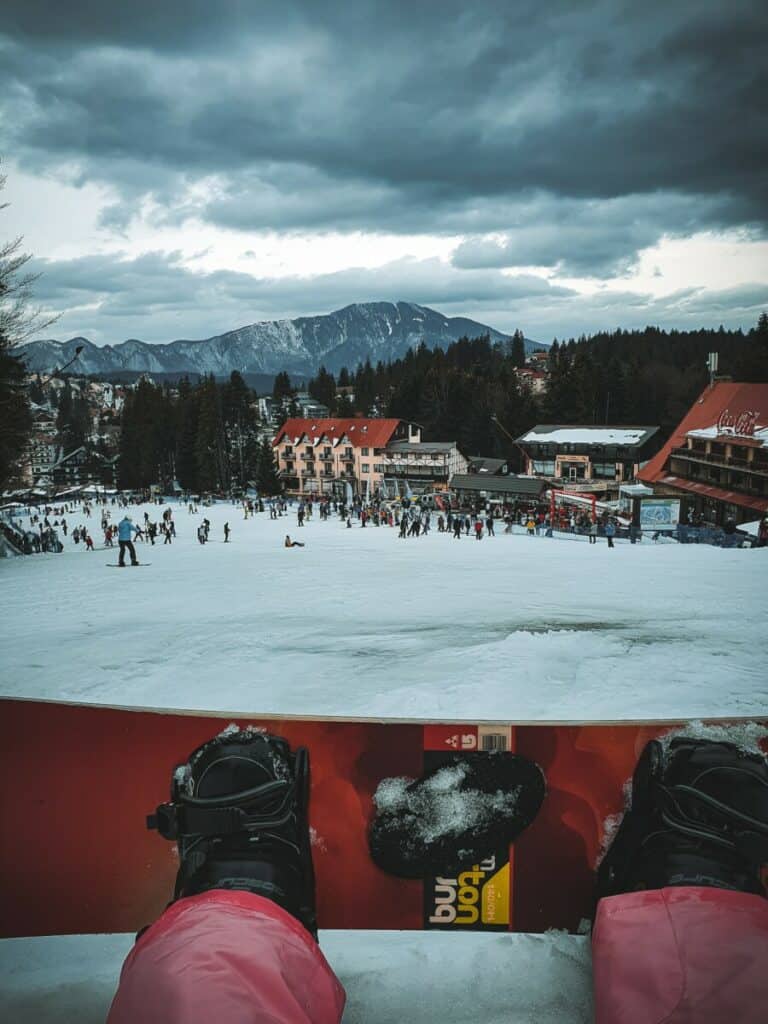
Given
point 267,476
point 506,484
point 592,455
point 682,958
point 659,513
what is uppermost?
point 592,455

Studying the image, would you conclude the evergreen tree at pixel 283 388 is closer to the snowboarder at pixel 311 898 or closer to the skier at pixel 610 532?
the skier at pixel 610 532

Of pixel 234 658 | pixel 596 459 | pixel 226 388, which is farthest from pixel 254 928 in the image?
pixel 226 388

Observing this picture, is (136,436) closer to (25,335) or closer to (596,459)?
(596,459)

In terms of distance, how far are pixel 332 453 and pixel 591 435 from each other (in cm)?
1930

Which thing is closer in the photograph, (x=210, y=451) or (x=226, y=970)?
(x=226, y=970)

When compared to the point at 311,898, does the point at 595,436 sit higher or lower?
higher

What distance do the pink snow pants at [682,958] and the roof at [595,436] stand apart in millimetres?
3941

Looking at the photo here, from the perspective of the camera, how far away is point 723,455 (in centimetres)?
323

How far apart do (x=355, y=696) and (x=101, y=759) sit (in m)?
0.77

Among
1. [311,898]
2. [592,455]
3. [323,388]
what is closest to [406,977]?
[311,898]

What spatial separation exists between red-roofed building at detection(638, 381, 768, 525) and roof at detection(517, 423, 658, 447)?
0.81 m

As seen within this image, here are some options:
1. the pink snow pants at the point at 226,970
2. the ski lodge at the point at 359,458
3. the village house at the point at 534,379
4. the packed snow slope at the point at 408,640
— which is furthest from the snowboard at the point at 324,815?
the village house at the point at 534,379

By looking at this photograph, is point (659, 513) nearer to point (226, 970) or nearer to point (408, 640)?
point (408, 640)

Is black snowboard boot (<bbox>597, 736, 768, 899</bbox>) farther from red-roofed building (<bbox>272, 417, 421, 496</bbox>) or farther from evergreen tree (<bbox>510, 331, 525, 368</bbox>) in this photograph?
evergreen tree (<bbox>510, 331, 525, 368</bbox>)
